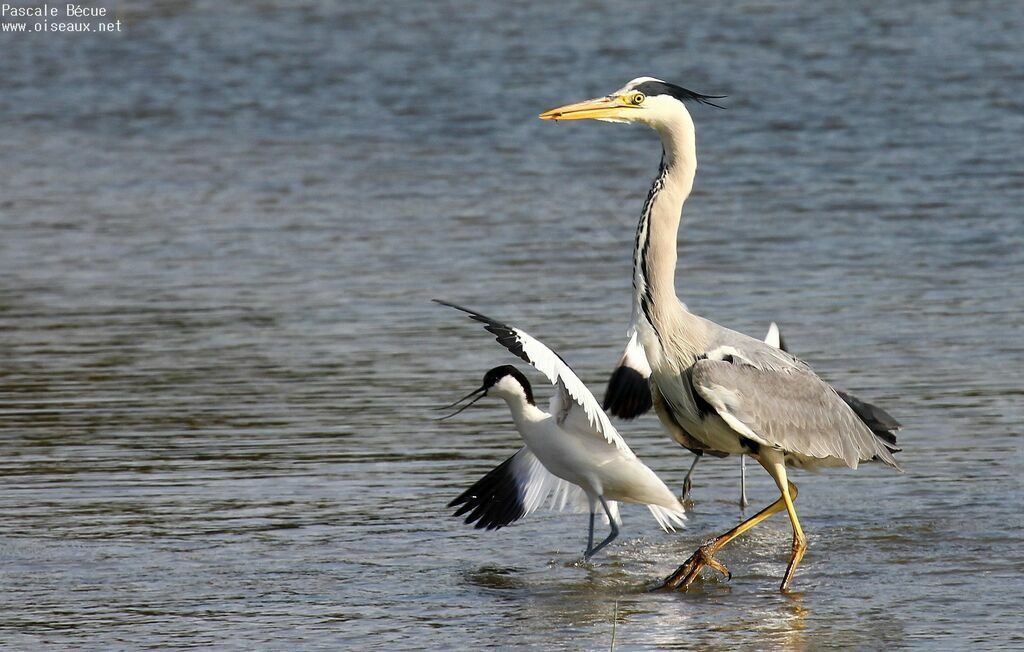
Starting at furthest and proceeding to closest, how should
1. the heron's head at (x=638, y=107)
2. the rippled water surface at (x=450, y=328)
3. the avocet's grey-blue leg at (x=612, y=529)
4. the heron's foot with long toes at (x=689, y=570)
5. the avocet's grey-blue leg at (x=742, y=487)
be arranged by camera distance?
the avocet's grey-blue leg at (x=742, y=487)
the avocet's grey-blue leg at (x=612, y=529)
the heron's head at (x=638, y=107)
the heron's foot with long toes at (x=689, y=570)
the rippled water surface at (x=450, y=328)

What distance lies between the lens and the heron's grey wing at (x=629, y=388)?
9.25 m

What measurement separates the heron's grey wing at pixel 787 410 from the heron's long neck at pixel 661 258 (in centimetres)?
24

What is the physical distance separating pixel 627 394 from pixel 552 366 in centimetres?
208

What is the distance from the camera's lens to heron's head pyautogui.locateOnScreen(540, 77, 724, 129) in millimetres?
7750

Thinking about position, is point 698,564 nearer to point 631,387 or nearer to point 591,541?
point 591,541

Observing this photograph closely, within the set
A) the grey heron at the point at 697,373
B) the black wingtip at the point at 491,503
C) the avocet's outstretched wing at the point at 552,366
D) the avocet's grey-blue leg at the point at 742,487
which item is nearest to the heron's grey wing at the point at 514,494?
the black wingtip at the point at 491,503

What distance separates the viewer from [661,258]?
757 centimetres

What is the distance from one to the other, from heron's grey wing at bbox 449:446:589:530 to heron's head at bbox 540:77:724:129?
175cm

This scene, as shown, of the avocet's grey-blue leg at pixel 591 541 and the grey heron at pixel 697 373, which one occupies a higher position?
the grey heron at pixel 697 373

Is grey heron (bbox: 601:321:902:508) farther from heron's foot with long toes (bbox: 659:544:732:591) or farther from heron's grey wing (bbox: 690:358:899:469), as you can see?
heron's foot with long toes (bbox: 659:544:732:591)

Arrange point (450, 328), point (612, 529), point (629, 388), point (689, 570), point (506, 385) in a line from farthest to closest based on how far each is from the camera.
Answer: point (450, 328)
point (629, 388)
point (506, 385)
point (612, 529)
point (689, 570)

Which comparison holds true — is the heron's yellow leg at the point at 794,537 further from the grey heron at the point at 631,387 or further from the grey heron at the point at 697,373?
the grey heron at the point at 631,387

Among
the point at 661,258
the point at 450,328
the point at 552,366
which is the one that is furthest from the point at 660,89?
the point at 450,328

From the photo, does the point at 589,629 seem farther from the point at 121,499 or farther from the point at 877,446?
the point at 121,499
